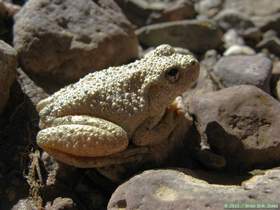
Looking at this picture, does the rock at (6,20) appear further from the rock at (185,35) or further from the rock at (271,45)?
the rock at (271,45)

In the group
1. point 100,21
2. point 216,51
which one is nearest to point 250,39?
point 216,51

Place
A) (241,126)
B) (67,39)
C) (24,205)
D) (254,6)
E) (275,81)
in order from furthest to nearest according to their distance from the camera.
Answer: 1. (254,6)
2. (275,81)
3. (67,39)
4. (241,126)
5. (24,205)

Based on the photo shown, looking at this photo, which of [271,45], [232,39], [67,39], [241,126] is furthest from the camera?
[232,39]

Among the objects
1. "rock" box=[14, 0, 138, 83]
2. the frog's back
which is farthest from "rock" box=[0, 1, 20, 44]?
the frog's back

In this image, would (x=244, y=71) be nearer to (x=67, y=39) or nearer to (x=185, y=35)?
(x=185, y=35)

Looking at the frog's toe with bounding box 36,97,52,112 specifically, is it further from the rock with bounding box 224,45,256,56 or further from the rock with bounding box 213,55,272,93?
the rock with bounding box 224,45,256,56

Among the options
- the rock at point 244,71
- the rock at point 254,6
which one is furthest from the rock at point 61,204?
the rock at point 254,6

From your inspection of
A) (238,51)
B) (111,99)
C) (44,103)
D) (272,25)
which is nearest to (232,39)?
(238,51)
